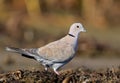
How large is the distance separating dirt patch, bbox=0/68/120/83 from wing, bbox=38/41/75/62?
363mm

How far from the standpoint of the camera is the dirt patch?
26.9 ft

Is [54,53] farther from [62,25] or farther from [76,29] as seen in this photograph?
[62,25]

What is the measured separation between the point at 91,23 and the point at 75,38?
912 centimetres

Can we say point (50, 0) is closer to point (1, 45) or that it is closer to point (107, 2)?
point (107, 2)

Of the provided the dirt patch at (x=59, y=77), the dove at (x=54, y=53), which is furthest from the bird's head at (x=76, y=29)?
the dirt patch at (x=59, y=77)

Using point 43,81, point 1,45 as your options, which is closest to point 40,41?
point 1,45

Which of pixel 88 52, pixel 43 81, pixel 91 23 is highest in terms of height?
pixel 91 23

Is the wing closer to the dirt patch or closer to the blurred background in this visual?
the dirt patch

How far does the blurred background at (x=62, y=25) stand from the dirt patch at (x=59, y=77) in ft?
21.7

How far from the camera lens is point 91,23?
18.4m

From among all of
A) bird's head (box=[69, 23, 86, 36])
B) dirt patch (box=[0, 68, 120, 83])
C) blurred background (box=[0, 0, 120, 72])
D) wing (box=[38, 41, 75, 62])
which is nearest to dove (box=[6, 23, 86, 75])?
wing (box=[38, 41, 75, 62])

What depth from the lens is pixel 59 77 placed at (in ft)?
27.7

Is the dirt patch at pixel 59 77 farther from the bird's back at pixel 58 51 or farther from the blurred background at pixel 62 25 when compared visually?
the blurred background at pixel 62 25

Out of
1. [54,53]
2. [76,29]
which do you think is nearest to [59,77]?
[54,53]
